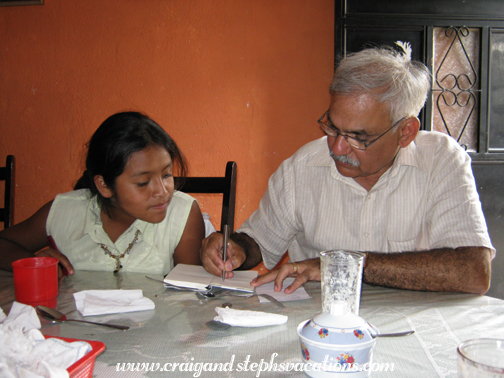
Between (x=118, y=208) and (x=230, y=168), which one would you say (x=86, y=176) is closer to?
(x=118, y=208)

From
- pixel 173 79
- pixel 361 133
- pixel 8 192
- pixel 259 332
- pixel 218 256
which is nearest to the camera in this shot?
pixel 259 332

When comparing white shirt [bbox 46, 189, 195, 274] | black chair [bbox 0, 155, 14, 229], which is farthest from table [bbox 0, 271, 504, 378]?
black chair [bbox 0, 155, 14, 229]

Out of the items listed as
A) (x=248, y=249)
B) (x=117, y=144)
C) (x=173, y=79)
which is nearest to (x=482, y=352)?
(x=248, y=249)

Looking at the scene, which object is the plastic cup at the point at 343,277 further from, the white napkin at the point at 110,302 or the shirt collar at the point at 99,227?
the shirt collar at the point at 99,227

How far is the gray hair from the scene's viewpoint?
1.39m

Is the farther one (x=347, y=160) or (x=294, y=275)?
(x=347, y=160)

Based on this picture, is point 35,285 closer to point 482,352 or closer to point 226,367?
point 226,367

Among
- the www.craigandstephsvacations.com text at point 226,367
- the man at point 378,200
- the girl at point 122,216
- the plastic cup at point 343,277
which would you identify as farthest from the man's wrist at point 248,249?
the www.craigandstephsvacations.com text at point 226,367

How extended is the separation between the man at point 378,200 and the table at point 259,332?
91mm

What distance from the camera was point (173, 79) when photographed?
264 centimetres

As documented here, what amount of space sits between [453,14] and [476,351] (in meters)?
2.32

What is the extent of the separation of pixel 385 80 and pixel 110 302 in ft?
3.58

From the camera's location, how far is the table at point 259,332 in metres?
0.73

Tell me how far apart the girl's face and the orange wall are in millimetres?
1126
